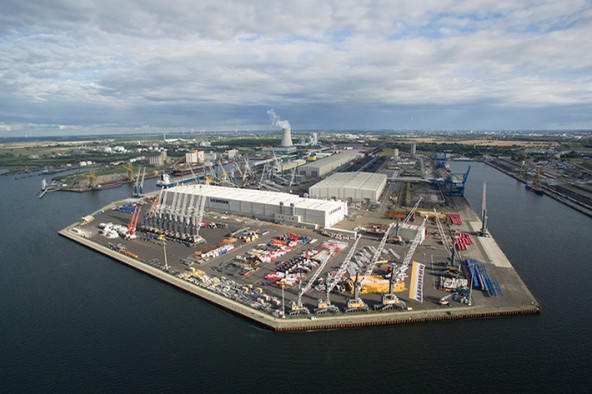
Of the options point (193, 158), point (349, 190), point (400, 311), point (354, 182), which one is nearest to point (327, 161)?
point (354, 182)

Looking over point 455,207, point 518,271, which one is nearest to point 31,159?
point 455,207

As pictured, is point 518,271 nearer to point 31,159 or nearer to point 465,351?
point 465,351

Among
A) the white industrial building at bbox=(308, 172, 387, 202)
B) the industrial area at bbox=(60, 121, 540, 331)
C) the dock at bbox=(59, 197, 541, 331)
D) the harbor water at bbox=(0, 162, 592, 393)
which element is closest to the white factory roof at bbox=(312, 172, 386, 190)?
the white industrial building at bbox=(308, 172, 387, 202)

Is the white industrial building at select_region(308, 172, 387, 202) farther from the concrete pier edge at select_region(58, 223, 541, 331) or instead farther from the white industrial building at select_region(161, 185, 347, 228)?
the concrete pier edge at select_region(58, 223, 541, 331)

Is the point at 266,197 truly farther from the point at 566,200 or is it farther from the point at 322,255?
the point at 566,200

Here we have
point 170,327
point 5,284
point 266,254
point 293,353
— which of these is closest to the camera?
point 293,353

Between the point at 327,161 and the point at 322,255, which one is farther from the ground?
the point at 327,161
